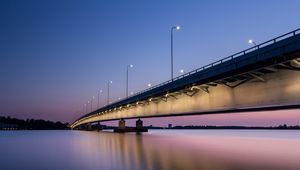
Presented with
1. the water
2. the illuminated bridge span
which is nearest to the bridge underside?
the illuminated bridge span

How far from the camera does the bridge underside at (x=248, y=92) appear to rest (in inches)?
985

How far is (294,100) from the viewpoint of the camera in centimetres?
2469

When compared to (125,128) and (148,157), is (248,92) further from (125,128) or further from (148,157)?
(125,128)

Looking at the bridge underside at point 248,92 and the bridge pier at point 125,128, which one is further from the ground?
the bridge underside at point 248,92

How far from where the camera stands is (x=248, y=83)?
3028cm

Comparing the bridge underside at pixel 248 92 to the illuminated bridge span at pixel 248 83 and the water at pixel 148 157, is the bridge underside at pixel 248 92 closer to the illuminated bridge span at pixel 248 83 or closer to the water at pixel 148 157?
the illuminated bridge span at pixel 248 83

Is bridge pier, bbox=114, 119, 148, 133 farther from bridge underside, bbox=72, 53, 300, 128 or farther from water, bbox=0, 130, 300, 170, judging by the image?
water, bbox=0, 130, 300, 170

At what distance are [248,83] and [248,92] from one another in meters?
0.84

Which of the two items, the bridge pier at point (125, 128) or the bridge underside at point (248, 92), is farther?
the bridge pier at point (125, 128)

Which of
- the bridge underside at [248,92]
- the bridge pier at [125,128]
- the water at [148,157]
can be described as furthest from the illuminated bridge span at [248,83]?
the bridge pier at [125,128]

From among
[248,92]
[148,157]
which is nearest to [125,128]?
[248,92]

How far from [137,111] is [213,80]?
38075 mm

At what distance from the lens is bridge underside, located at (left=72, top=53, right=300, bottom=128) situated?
25.0 m

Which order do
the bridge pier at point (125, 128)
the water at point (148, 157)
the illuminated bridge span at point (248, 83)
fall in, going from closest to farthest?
the water at point (148, 157) → the illuminated bridge span at point (248, 83) → the bridge pier at point (125, 128)
